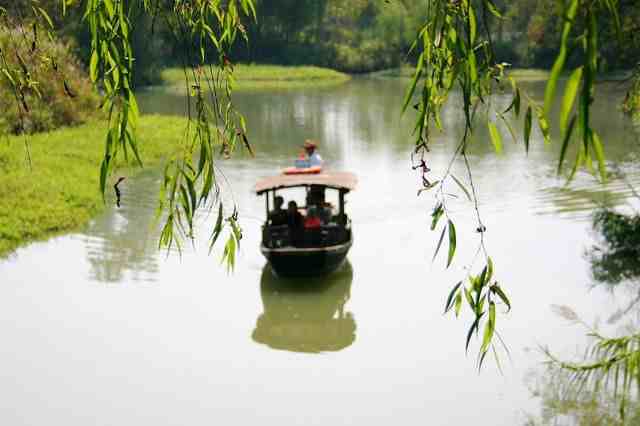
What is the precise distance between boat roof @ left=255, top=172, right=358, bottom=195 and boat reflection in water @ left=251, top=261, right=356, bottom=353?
46.6 inches

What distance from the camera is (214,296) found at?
1164 cm

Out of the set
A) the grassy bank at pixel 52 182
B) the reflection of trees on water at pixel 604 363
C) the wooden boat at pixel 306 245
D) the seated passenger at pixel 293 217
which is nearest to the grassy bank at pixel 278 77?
the grassy bank at pixel 52 182

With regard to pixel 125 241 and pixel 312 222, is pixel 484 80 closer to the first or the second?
pixel 312 222

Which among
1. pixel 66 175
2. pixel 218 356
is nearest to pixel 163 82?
pixel 66 175

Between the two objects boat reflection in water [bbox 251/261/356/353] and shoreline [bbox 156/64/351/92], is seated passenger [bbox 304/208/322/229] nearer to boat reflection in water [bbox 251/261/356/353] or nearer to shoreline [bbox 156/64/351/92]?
boat reflection in water [bbox 251/261/356/353]

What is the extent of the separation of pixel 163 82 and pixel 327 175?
37.9m

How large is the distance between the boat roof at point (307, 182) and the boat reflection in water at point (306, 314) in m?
1.18

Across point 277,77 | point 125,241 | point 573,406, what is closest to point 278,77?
point 277,77

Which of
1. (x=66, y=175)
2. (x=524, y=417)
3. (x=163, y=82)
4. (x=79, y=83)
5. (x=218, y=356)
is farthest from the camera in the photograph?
(x=163, y=82)

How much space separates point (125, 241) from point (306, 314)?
4.62 metres

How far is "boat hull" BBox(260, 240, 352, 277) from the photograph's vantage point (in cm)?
1147

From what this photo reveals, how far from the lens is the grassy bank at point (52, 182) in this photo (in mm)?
14648

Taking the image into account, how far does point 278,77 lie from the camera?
53.9 metres

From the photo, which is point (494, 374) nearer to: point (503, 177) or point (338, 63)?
point (503, 177)
